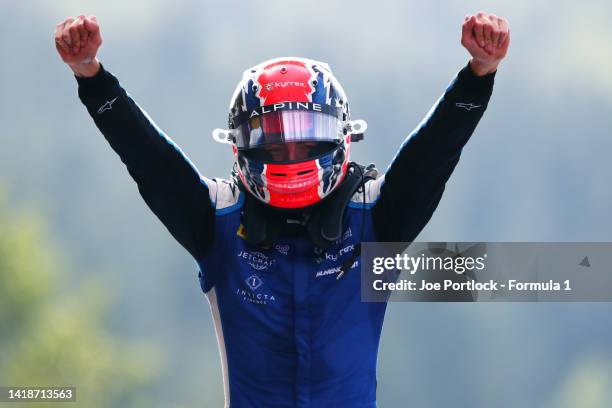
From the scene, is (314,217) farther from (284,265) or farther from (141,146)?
(141,146)

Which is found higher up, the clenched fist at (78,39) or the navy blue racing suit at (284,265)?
the clenched fist at (78,39)

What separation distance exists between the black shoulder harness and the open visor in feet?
0.86

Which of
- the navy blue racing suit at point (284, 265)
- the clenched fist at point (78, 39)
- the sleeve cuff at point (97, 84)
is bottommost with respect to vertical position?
the navy blue racing suit at point (284, 265)

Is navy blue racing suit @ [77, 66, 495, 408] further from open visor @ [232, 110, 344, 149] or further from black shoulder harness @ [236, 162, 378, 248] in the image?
open visor @ [232, 110, 344, 149]

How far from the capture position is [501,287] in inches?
233

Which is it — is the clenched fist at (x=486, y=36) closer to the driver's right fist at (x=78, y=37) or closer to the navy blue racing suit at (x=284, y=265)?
the navy blue racing suit at (x=284, y=265)

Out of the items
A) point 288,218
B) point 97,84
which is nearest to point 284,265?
point 288,218

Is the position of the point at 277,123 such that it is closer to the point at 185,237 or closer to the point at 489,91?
the point at 185,237

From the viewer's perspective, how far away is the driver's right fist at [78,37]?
4.63m

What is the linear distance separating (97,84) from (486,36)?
192 cm

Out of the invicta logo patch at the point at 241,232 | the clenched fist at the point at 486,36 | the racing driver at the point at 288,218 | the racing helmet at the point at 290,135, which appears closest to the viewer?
the clenched fist at the point at 486,36

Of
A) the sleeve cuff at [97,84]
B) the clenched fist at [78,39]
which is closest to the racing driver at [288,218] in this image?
the sleeve cuff at [97,84]

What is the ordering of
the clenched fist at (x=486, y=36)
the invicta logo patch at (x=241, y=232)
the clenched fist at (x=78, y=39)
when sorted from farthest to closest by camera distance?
the invicta logo patch at (x=241, y=232)
the clenched fist at (x=78, y=39)
the clenched fist at (x=486, y=36)

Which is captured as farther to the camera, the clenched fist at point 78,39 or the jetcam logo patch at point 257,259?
the jetcam logo patch at point 257,259
